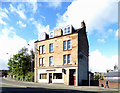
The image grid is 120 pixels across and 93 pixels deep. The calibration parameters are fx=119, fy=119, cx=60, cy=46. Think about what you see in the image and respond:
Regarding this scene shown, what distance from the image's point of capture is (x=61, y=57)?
95.4ft

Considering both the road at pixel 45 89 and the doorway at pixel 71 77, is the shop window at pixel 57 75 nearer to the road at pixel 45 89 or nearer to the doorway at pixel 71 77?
the doorway at pixel 71 77

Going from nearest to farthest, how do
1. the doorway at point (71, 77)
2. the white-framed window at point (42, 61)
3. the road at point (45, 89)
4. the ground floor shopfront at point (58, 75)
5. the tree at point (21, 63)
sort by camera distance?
the road at point (45, 89) → the ground floor shopfront at point (58, 75) → the doorway at point (71, 77) → the white-framed window at point (42, 61) → the tree at point (21, 63)

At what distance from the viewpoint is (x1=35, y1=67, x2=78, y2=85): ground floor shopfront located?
27189 millimetres

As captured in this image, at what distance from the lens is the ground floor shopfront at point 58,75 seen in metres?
27.2

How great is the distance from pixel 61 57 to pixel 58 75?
4500mm

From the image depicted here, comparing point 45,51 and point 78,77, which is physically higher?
point 45,51

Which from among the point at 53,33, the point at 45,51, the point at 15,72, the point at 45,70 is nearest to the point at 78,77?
the point at 45,70

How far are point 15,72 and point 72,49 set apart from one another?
29055mm

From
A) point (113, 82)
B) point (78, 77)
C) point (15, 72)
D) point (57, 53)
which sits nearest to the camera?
point (113, 82)

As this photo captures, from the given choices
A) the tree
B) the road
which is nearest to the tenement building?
the road

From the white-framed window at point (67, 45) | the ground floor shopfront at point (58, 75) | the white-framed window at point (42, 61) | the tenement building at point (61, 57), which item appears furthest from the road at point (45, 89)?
the white-framed window at point (42, 61)

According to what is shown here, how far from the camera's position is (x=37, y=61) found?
33281 millimetres

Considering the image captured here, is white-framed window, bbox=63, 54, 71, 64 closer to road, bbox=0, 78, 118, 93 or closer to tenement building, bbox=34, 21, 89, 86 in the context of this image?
tenement building, bbox=34, 21, 89, 86

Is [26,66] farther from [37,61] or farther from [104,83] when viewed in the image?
[104,83]
